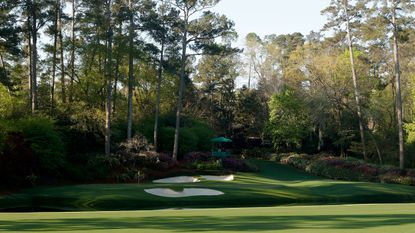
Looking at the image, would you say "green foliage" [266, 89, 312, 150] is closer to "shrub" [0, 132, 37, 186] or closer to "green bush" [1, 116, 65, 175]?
"green bush" [1, 116, 65, 175]

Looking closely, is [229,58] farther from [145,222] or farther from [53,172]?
[145,222]

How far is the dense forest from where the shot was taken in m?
30.1

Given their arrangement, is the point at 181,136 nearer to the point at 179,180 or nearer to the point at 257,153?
the point at 179,180

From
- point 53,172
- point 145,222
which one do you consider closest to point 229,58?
point 53,172

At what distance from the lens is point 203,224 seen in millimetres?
10109

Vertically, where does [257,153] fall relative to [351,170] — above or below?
above

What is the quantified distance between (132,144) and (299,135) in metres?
26.1

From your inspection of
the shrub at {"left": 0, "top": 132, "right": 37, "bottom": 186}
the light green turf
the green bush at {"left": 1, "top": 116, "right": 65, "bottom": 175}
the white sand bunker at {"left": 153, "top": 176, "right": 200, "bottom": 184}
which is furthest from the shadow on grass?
the white sand bunker at {"left": 153, "top": 176, "right": 200, "bottom": 184}

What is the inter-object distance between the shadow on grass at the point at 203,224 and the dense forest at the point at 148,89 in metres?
15.1

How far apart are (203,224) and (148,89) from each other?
1664 inches

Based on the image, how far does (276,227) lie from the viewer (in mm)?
9250

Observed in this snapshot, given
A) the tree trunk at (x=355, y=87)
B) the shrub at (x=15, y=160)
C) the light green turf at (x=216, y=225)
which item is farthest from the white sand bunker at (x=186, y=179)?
the light green turf at (x=216, y=225)

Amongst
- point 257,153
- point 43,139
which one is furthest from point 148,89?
point 43,139

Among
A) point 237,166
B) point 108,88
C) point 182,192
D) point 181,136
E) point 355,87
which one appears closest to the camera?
point 182,192
